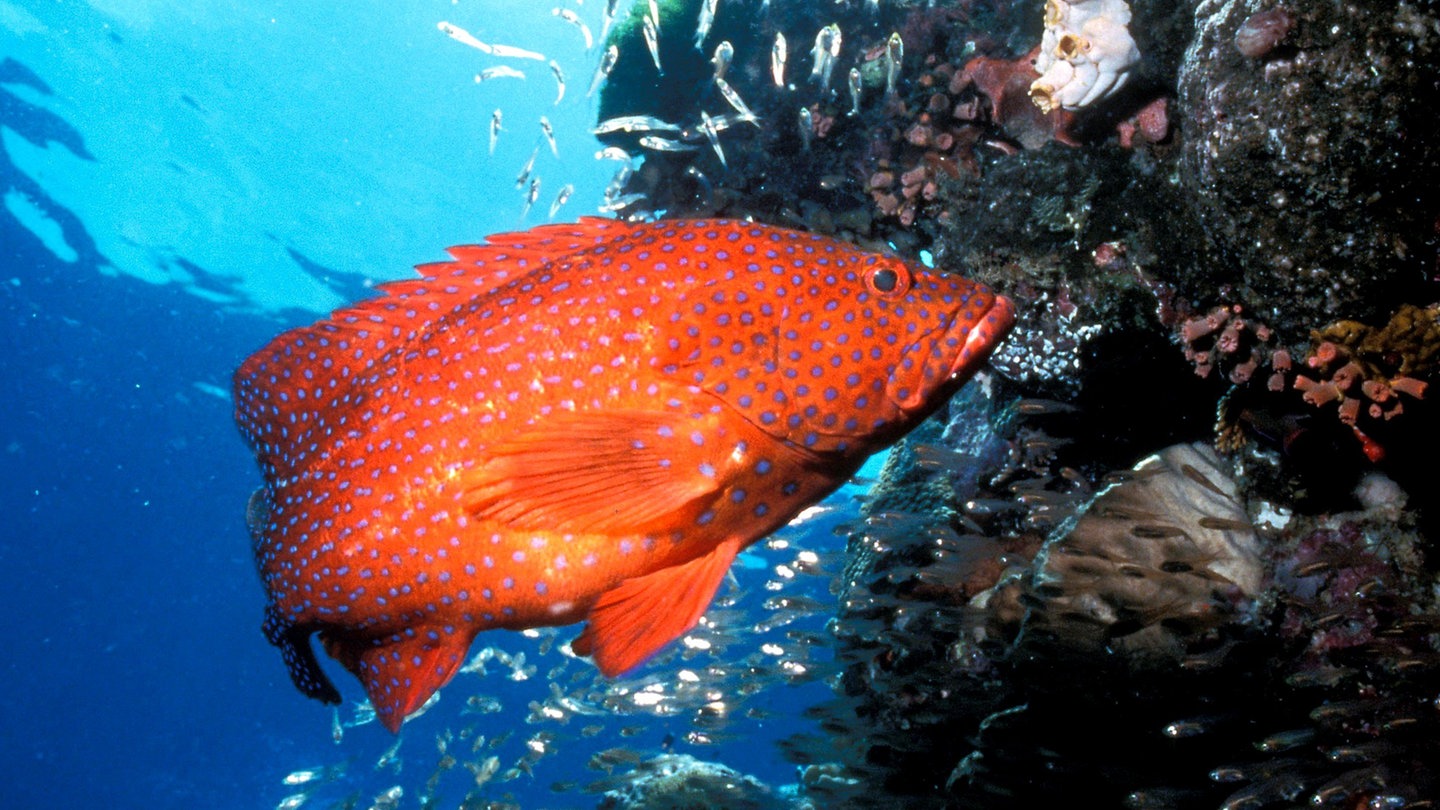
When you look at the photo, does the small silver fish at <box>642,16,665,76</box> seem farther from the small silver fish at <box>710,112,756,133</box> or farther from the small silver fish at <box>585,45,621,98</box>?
the small silver fish at <box>710,112,756,133</box>

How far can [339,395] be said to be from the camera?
371 cm

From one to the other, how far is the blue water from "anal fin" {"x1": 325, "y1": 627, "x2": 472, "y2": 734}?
7.89 metres

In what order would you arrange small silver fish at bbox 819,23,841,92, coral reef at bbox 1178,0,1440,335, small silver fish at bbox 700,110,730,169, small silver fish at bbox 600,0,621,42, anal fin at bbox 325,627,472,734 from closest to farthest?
coral reef at bbox 1178,0,1440,335 → anal fin at bbox 325,627,472,734 → small silver fish at bbox 819,23,841,92 → small silver fish at bbox 700,110,730,169 → small silver fish at bbox 600,0,621,42

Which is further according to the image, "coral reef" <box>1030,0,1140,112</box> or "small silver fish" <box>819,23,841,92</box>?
"small silver fish" <box>819,23,841,92</box>

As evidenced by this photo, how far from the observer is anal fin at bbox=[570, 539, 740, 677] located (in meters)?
2.74

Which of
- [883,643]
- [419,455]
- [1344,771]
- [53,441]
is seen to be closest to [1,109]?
[53,441]

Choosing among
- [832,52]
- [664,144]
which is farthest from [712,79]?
[832,52]

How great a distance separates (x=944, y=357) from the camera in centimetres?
276

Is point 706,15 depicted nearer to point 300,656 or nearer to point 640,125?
point 640,125

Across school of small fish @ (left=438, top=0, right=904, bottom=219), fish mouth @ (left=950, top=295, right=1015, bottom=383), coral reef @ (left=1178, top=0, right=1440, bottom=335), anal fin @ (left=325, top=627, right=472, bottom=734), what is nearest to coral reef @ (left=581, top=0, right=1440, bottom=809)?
coral reef @ (left=1178, top=0, right=1440, bottom=335)

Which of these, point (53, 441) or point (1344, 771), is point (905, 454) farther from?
point (53, 441)

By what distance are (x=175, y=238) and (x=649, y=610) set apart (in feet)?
80.3

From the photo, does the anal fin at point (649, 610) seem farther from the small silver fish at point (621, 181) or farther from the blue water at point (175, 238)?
the blue water at point (175, 238)

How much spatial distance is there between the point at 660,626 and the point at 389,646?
5.40 feet
